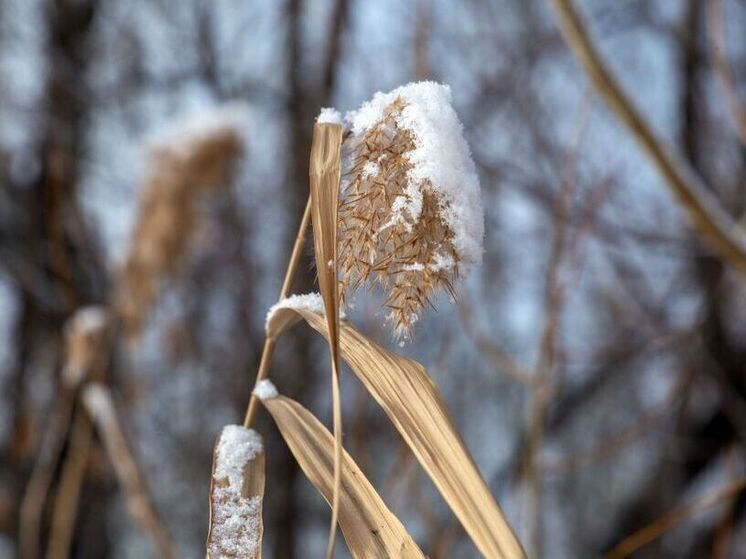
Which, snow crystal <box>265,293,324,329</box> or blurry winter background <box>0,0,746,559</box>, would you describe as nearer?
snow crystal <box>265,293,324,329</box>

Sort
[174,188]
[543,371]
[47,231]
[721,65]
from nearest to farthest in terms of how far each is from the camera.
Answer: [721,65] < [543,371] < [174,188] < [47,231]

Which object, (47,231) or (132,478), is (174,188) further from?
(47,231)

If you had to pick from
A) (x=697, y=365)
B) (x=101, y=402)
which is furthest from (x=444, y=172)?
(x=697, y=365)

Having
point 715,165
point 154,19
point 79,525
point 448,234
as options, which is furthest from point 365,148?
point 154,19

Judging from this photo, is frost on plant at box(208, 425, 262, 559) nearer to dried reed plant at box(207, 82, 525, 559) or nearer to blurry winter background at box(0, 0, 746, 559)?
dried reed plant at box(207, 82, 525, 559)

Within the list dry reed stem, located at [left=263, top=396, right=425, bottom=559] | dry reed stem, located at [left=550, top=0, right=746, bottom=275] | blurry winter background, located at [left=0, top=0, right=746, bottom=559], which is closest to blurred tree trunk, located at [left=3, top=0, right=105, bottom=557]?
blurry winter background, located at [left=0, top=0, right=746, bottom=559]

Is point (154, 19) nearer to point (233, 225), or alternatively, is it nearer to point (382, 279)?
point (233, 225)
